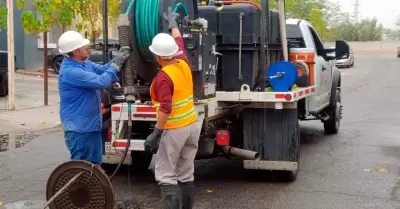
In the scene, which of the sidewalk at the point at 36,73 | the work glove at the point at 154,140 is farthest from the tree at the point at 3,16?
the sidewalk at the point at 36,73

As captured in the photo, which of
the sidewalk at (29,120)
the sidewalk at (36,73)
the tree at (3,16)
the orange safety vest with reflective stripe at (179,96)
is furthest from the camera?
the sidewalk at (36,73)

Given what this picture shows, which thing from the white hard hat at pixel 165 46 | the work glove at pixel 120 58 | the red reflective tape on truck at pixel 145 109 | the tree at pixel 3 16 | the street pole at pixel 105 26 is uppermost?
the tree at pixel 3 16

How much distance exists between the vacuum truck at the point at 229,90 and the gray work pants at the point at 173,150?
638 mm

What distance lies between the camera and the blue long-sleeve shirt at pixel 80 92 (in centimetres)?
550

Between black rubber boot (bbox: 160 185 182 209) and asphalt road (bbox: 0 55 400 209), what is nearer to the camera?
black rubber boot (bbox: 160 185 182 209)

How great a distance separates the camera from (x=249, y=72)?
7312 millimetres

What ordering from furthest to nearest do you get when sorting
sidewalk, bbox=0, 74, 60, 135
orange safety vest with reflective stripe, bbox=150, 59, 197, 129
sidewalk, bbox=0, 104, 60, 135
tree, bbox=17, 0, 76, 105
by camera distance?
tree, bbox=17, 0, 76, 105 < sidewalk, bbox=0, 74, 60, 135 < sidewalk, bbox=0, 104, 60, 135 < orange safety vest with reflective stripe, bbox=150, 59, 197, 129

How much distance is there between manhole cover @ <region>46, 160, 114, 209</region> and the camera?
536cm

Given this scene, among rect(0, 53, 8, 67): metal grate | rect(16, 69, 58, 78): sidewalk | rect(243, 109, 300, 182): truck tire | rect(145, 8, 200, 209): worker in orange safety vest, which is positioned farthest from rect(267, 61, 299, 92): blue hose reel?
rect(16, 69, 58, 78): sidewalk

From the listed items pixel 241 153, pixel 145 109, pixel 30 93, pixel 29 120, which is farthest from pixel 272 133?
pixel 30 93

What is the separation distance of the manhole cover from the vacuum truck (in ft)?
2.73

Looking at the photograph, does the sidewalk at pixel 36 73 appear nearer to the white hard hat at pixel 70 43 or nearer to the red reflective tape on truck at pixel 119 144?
the red reflective tape on truck at pixel 119 144

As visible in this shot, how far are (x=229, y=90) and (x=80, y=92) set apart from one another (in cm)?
234

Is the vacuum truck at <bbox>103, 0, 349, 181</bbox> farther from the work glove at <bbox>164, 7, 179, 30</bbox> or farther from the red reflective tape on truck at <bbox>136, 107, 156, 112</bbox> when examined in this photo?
the work glove at <bbox>164, 7, 179, 30</bbox>
